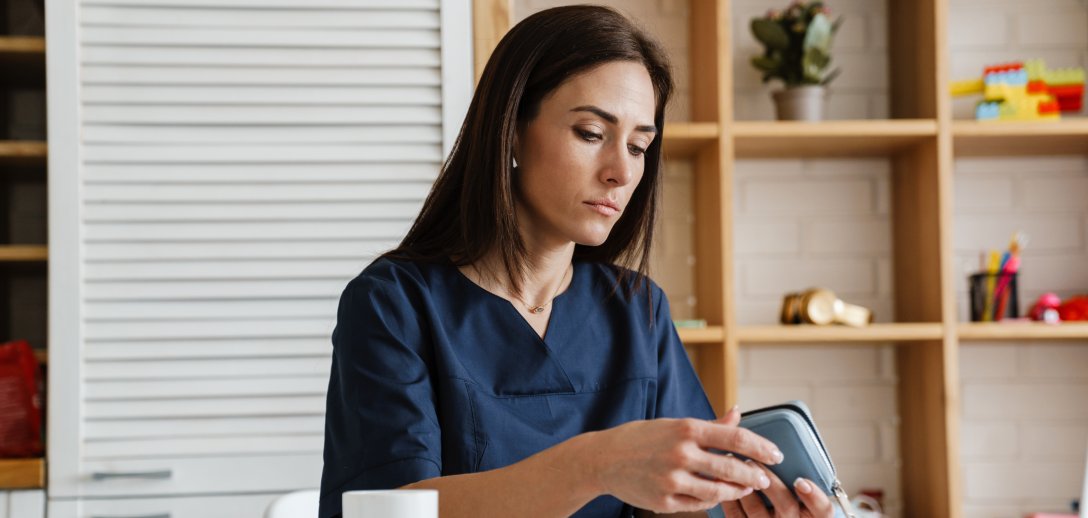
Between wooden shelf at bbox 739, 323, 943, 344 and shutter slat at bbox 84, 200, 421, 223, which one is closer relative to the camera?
shutter slat at bbox 84, 200, 421, 223

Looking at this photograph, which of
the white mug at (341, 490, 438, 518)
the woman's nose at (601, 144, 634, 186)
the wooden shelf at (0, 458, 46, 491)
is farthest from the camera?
the wooden shelf at (0, 458, 46, 491)

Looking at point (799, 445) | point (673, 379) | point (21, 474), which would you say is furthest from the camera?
point (21, 474)

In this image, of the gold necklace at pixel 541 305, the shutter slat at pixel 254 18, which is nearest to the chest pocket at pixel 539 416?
the gold necklace at pixel 541 305

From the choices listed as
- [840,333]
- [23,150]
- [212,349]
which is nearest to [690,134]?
[840,333]

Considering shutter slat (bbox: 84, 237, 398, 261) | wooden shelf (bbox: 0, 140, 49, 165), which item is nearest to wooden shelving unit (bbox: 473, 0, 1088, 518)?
shutter slat (bbox: 84, 237, 398, 261)

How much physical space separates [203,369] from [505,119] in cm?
107

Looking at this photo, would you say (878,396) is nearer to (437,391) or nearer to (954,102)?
(954,102)

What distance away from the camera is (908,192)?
255cm

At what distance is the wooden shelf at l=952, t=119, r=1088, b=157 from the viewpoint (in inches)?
92.4

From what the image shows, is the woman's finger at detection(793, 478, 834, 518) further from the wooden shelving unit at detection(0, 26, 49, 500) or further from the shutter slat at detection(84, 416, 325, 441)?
the wooden shelving unit at detection(0, 26, 49, 500)

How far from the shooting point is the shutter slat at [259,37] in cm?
211

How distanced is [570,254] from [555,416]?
252mm

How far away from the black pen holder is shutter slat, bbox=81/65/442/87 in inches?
52.9

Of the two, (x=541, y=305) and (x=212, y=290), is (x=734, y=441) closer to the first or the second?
(x=541, y=305)
